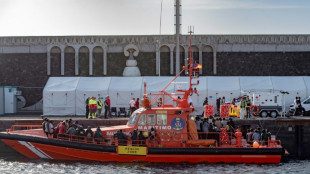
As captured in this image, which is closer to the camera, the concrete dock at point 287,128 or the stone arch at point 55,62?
the concrete dock at point 287,128

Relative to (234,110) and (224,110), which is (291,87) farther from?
(224,110)

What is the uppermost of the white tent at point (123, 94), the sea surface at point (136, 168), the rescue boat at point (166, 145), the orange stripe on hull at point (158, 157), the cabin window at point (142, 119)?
the white tent at point (123, 94)

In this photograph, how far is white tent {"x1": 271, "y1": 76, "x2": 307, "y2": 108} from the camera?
3575 centimetres

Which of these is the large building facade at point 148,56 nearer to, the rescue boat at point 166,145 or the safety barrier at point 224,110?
the safety barrier at point 224,110

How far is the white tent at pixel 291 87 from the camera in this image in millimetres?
35750

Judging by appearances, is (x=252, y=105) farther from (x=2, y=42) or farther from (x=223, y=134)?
(x=2, y=42)

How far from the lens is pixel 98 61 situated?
141ft

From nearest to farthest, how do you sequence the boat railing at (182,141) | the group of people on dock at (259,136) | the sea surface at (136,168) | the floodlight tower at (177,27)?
the sea surface at (136,168)
the boat railing at (182,141)
the group of people on dock at (259,136)
the floodlight tower at (177,27)

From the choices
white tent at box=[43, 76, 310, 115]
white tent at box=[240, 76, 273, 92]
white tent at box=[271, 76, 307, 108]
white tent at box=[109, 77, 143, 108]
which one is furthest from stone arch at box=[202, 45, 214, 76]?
white tent at box=[109, 77, 143, 108]

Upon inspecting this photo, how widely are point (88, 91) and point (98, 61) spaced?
698 cm

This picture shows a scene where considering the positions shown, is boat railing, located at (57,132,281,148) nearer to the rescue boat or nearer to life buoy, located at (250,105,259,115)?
the rescue boat

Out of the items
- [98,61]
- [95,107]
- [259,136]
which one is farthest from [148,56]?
[259,136]

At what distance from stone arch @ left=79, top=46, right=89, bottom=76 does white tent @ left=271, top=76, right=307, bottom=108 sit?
44.4 ft

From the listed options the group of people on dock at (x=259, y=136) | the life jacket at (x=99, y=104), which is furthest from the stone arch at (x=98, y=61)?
the group of people on dock at (x=259, y=136)
